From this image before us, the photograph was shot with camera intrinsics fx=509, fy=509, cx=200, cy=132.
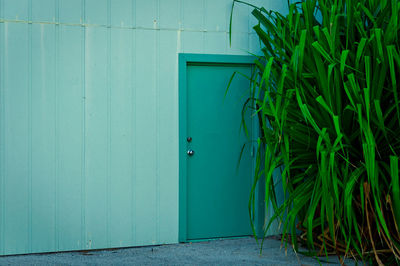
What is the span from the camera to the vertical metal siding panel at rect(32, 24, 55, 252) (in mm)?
4191

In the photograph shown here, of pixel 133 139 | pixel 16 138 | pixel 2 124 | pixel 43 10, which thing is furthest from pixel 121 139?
pixel 43 10

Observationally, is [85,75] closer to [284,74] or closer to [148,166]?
[148,166]

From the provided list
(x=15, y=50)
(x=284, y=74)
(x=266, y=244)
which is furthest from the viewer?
(x=266, y=244)

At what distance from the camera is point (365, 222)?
369cm

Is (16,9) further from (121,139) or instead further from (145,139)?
(145,139)

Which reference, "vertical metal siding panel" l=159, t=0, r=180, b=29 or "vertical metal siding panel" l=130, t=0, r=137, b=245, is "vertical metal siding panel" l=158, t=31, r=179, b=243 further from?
"vertical metal siding panel" l=130, t=0, r=137, b=245

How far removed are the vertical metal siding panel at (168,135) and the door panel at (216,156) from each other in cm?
15

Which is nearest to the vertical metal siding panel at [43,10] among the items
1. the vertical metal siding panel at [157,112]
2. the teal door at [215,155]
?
the vertical metal siding panel at [157,112]

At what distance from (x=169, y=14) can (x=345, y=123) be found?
1.87 m

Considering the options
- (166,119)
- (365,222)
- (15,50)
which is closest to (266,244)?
(365,222)

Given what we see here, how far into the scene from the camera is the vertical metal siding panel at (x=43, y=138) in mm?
4191

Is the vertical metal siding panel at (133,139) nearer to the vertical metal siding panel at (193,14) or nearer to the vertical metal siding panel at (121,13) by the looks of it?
the vertical metal siding panel at (121,13)

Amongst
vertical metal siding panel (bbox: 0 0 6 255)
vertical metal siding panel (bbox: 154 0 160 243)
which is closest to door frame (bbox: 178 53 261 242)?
vertical metal siding panel (bbox: 154 0 160 243)

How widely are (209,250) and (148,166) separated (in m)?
0.89
